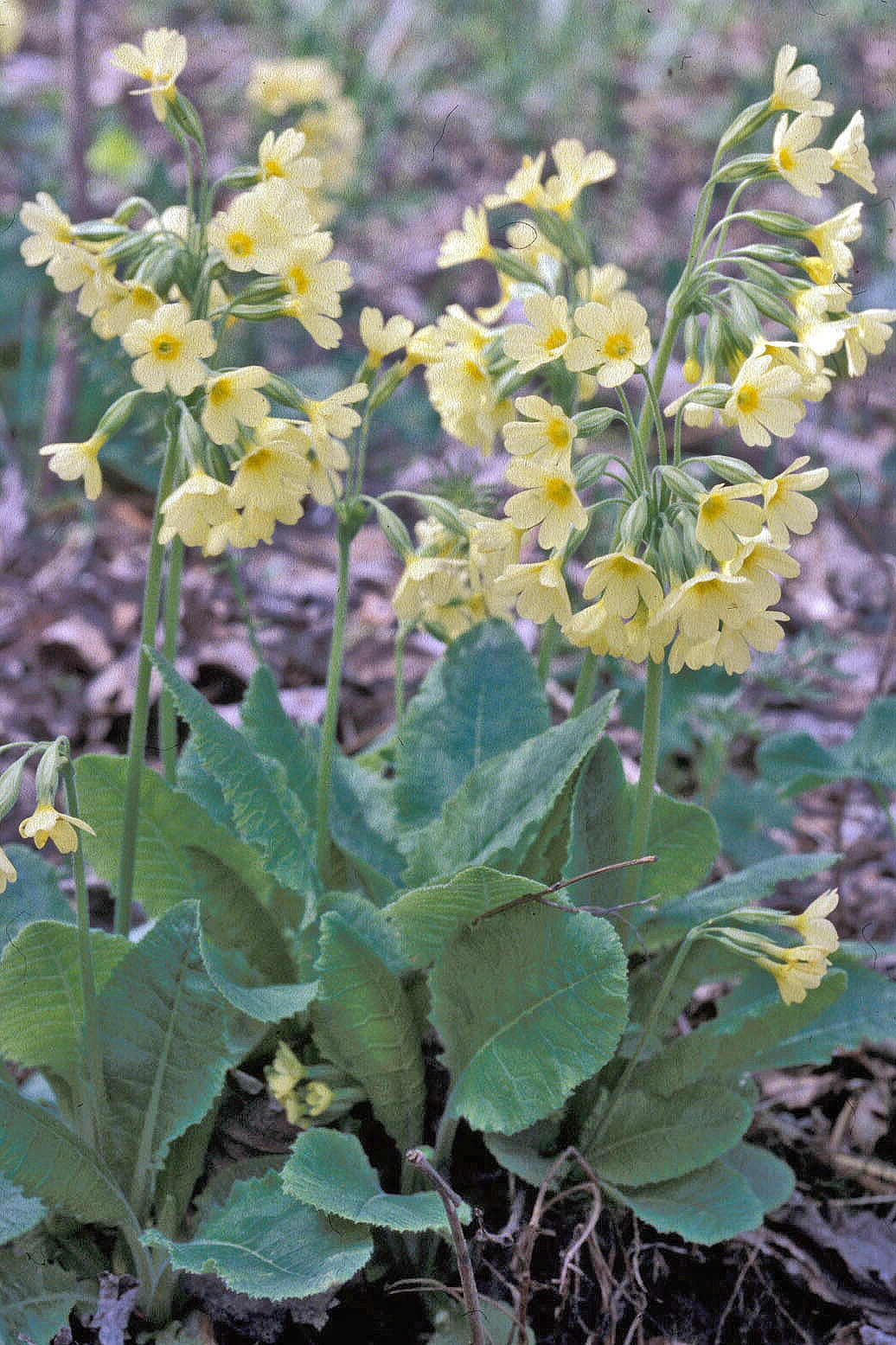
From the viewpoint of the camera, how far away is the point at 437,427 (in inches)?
174

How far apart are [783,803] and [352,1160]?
130cm

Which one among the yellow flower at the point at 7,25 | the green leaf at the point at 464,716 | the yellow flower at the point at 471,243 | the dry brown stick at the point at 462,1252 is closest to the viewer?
the dry brown stick at the point at 462,1252

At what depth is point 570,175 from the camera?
1.99 m

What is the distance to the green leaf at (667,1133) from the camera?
1.82m

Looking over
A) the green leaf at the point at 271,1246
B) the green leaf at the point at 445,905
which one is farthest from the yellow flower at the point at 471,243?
the green leaf at the point at 271,1246

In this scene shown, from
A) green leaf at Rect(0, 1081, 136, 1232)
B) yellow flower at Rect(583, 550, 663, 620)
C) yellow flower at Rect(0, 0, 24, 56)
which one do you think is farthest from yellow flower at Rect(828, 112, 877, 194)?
yellow flower at Rect(0, 0, 24, 56)

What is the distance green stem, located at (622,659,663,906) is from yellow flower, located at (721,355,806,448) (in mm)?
349

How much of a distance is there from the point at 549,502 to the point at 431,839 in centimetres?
65

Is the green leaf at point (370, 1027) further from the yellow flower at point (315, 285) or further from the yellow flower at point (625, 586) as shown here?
the yellow flower at point (315, 285)

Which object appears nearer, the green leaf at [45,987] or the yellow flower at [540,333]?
the yellow flower at [540,333]

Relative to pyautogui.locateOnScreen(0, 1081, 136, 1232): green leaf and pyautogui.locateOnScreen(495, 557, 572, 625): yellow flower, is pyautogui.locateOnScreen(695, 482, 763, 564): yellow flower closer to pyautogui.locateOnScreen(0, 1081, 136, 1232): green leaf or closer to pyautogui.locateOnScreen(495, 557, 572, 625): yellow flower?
pyautogui.locateOnScreen(495, 557, 572, 625): yellow flower

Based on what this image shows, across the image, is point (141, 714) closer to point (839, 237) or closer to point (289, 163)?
point (289, 163)

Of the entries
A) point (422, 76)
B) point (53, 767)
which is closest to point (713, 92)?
point (422, 76)

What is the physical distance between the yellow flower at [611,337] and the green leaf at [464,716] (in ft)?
2.38
